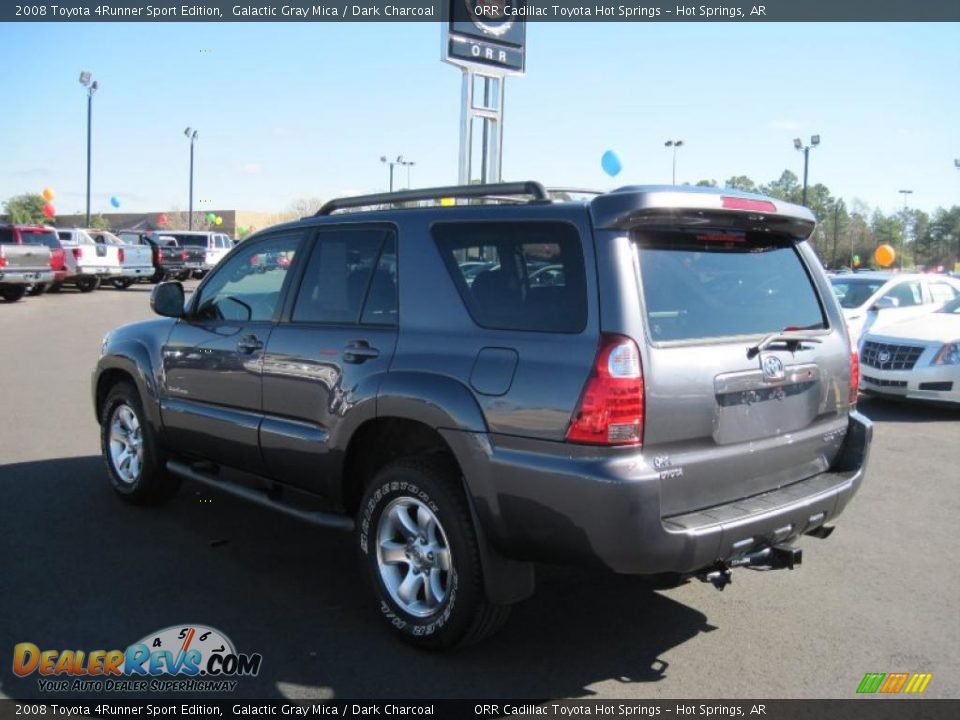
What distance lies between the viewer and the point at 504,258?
3750 millimetres

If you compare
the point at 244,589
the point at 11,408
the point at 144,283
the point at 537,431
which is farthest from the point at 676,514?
the point at 144,283

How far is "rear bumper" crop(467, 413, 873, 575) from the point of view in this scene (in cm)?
316

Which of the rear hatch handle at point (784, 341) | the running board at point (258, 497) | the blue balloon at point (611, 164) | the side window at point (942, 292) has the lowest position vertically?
the running board at point (258, 497)

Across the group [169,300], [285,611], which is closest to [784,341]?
[285,611]

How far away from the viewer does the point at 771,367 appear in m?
3.67

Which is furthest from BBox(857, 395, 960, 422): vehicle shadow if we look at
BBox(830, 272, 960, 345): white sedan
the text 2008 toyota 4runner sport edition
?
the text 2008 toyota 4runner sport edition

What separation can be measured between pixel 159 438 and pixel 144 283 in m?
→ 31.4

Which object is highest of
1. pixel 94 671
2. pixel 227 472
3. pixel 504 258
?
pixel 504 258

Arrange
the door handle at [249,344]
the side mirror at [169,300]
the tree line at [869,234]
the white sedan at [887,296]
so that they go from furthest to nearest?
the tree line at [869,234] → the white sedan at [887,296] → the side mirror at [169,300] → the door handle at [249,344]

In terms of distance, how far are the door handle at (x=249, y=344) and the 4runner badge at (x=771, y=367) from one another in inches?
101

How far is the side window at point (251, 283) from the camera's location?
485 centimetres

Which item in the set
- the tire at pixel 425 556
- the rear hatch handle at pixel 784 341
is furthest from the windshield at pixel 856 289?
the tire at pixel 425 556

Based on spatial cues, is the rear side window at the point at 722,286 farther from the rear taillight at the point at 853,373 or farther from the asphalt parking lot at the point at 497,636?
the asphalt parking lot at the point at 497,636

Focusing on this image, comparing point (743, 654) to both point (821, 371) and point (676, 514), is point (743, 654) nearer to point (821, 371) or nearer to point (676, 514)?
point (676, 514)
